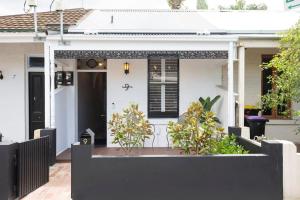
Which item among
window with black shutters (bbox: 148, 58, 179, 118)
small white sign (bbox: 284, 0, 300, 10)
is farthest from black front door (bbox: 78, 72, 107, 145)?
small white sign (bbox: 284, 0, 300, 10)

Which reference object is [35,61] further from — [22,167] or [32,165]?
[22,167]

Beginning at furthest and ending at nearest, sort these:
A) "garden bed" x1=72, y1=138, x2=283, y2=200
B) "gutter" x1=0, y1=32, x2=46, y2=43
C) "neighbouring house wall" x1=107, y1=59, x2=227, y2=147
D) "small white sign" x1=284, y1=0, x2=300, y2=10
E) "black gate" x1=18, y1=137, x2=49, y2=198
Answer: "neighbouring house wall" x1=107, y1=59, x2=227, y2=147 < "gutter" x1=0, y1=32, x2=46, y2=43 < "black gate" x1=18, y1=137, x2=49, y2=198 < "garden bed" x1=72, y1=138, x2=283, y2=200 < "small white sign" x1=284, y1=0, x2=300, y2=10

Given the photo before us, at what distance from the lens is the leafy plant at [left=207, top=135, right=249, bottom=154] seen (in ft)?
27.0

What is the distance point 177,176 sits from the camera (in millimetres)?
7426

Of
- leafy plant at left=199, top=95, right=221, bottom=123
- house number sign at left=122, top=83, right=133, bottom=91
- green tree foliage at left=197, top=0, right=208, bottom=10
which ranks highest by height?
green tree foliage at left=197, top=0, right=208, bottom=10

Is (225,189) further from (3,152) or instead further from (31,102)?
(31,102)

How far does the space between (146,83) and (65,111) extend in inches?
105

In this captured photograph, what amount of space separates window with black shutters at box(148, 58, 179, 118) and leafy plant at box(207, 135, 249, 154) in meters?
4.93

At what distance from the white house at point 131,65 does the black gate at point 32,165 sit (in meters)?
2.57

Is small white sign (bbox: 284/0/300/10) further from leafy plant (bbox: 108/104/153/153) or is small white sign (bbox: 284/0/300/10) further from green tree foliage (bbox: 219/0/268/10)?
green tree foliage (bbox: 219/0/268/10)

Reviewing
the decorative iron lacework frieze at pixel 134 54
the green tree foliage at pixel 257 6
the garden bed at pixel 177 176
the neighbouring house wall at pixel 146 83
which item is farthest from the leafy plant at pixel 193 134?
the green tree foliage at pixel 257 6

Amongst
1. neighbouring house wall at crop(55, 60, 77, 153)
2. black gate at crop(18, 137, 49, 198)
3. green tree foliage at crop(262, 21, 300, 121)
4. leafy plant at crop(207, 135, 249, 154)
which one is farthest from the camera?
neighbouring house wall at crop(55, 60, 77, 153)

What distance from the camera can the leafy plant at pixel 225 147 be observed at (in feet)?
27.0

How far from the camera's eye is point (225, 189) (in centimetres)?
749
